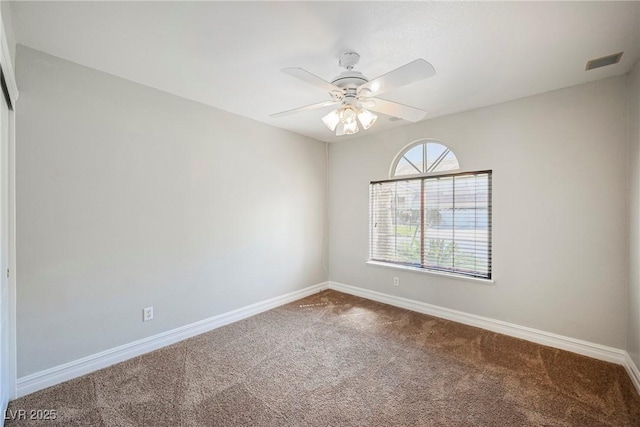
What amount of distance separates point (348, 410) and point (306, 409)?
282 millimetres

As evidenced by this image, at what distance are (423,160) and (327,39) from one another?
7.28 feet

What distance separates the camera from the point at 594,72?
2311mm

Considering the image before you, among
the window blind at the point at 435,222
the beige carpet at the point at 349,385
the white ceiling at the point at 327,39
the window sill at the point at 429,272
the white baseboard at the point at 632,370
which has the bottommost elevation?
the beige carpet at the point at 349,385

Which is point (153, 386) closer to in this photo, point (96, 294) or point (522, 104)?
point (96, 294)

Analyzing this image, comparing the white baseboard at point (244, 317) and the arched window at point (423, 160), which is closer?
the white baseboard at point (244, 317)

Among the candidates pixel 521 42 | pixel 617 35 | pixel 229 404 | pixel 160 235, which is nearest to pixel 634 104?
pixel 617 35

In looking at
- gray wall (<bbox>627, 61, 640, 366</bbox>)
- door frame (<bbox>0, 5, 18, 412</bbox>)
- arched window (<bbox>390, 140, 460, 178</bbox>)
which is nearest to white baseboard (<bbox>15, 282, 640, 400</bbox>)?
door frame (<bbox>0, 5, 18, 412</bbox>)

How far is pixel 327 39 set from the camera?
1885 millimetres

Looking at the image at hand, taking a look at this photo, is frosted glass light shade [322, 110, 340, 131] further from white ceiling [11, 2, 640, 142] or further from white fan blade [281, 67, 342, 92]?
white ceiling [11, 2, 640, 142]

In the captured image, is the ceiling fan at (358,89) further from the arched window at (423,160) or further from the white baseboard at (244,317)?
the white baseboard at (244,317)

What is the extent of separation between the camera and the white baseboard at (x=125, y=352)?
6.64 ft

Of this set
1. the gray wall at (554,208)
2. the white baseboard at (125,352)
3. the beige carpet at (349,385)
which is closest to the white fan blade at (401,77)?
the gray wall at (554,208)

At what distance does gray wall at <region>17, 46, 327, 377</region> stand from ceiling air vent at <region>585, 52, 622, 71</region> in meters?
3.18

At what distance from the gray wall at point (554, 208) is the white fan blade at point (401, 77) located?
1.85 metres
